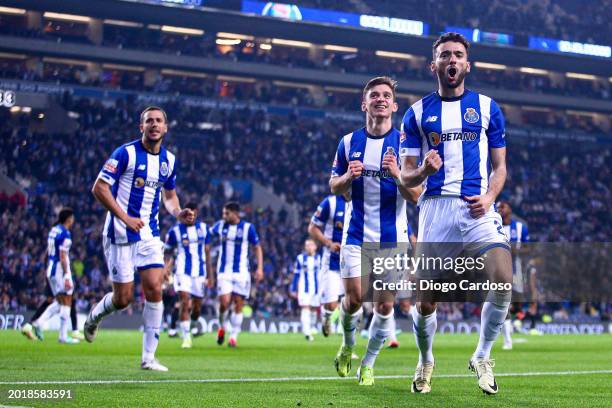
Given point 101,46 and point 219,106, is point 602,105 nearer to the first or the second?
point 219,106

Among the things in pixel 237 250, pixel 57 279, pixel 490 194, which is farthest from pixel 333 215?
pixel 490 194

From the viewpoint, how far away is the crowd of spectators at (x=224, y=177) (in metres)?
32.0

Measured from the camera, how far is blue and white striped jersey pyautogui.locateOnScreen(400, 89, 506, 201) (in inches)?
300

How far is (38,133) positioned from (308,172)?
12427 millimetres

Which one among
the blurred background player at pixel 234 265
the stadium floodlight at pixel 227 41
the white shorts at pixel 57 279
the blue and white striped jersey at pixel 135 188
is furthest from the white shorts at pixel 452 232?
the stadium floodlight at pixel 227 41

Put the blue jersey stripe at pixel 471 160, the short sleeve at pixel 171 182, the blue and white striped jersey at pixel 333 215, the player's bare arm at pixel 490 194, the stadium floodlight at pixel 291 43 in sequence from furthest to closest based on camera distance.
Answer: the stadium floodlight at pixel 291 43 → the blue and white striped jersey at pixel 333 215 → the short sleeve at pixel 171 182 → the blue jersey stripe at pixel 471 160 → the player's bare arm at pixel 490 194

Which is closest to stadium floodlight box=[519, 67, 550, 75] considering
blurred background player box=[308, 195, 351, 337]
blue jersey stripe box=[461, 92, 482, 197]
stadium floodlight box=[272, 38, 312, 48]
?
stadium floodlight box=[272, 38, 312, 48]

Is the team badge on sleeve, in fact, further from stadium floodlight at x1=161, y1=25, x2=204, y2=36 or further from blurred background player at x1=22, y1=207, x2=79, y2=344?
stadium floodlight at x1=161, y1=25, x2=204, y2=36

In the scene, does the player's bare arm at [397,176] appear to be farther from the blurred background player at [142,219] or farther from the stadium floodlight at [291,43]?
the stadium floodlight at [291,43]

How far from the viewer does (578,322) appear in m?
36.2

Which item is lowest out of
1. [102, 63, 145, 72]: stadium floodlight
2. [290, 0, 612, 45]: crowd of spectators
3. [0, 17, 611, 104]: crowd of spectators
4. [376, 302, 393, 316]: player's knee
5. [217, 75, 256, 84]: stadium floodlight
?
[376, 302, 393, 316]: player's knee

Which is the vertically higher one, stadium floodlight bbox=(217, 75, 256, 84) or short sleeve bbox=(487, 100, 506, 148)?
stadium floodlight bbox=(217, 75, 256, 84)

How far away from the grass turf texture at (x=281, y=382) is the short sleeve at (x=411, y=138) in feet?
6.56

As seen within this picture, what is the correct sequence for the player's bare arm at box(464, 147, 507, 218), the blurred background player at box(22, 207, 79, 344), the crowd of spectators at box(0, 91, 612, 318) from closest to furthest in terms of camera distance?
1. the player's bare arm at box(464, 147, 507, 218)
2. the blurred background player at box(22, 207, 79, 344)
3. the crowd of spectators at box(0, 91, 612, 318)
